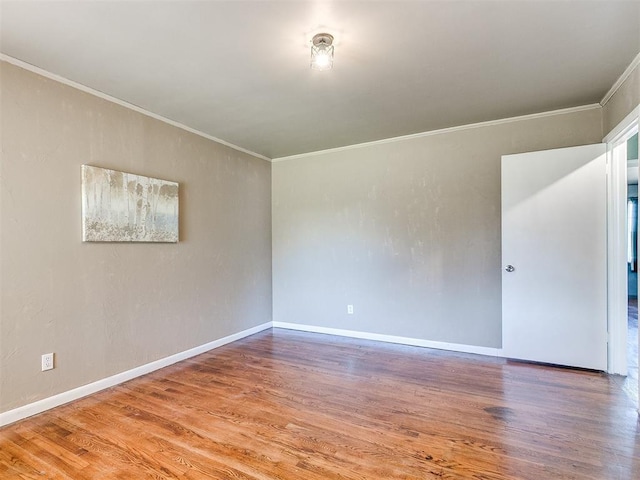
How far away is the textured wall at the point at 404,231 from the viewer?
3503 mm

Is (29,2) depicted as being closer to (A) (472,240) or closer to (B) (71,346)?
(B) (71,346)

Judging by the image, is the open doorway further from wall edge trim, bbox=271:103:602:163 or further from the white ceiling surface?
the white ceiling surface

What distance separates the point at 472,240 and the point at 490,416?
6.03 ft

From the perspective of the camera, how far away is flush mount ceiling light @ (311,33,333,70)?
2033 mm

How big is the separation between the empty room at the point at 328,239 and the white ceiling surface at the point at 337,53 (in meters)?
0.02

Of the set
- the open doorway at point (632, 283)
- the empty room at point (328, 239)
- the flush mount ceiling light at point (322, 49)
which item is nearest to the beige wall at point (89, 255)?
the empty room at point (328, 239)

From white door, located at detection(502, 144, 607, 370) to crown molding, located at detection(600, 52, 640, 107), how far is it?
41 cm

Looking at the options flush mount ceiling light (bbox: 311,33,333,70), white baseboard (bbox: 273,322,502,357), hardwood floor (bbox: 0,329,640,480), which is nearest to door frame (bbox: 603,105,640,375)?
hardwood floor (bbox: 0,329,640,480)

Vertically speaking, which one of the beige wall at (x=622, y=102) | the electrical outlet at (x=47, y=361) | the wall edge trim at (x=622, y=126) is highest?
the beige wall at (x=622, y=102)

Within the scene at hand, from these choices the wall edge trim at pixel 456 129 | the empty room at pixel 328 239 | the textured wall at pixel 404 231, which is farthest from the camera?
the textured wall at pixel 404 231

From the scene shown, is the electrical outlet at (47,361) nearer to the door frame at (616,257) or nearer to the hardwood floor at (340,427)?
the hardwood floor at (340,427)

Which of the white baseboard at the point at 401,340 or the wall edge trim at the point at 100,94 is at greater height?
the wall edge trim at the point at 100,94

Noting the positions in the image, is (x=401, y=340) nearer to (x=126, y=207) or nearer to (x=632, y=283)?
(x=126, y=207)

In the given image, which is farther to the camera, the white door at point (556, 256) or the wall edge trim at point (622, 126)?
the white door at point (556, 256)
